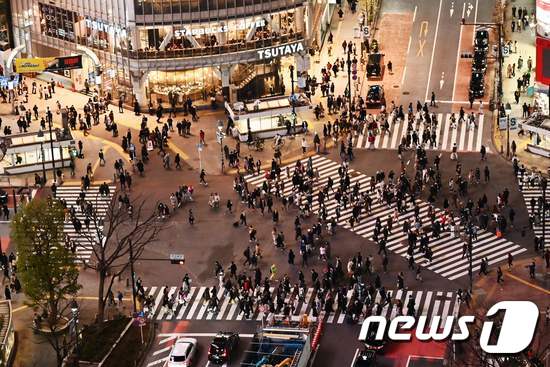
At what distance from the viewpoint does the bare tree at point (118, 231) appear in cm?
12194

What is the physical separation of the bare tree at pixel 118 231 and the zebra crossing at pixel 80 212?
3.5 inches

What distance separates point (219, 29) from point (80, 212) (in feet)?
98.7

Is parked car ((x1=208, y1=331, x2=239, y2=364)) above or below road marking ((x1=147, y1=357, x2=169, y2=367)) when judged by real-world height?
above

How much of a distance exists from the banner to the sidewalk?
43.4 meters

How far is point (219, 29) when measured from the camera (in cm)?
15688

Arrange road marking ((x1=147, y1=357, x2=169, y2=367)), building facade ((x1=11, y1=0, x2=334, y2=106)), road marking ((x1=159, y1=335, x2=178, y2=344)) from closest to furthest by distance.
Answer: road marking ((x1=147, y1=357, x2=169, y2=367)) → road marking ((x1=159, y1=335, x2=178, y2=344)) → building facade ((x1=11, y1=0, x2=334, y2=106))

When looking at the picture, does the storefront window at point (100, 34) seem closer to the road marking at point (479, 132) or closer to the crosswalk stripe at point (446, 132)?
the crosswalk stripe at point (446, 132)

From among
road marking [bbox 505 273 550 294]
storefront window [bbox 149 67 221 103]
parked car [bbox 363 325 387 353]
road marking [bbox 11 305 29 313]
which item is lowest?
parked car [bbox 363 325 387 353]

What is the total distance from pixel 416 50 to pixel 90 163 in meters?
42.4

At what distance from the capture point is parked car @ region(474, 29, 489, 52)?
6555 inches

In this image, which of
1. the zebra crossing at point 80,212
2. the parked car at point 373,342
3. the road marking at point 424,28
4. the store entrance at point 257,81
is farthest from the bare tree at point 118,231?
the road marking at point 424,28

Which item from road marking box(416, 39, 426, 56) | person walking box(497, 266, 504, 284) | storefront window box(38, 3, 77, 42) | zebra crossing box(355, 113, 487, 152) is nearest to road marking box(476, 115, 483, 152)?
zebra crossing box(355, 113, 487, 152)

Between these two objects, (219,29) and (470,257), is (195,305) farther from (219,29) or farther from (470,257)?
(219,29)

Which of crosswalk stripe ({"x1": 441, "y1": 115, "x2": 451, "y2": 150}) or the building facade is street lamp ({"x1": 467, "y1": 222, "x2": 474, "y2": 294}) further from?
the building facade
